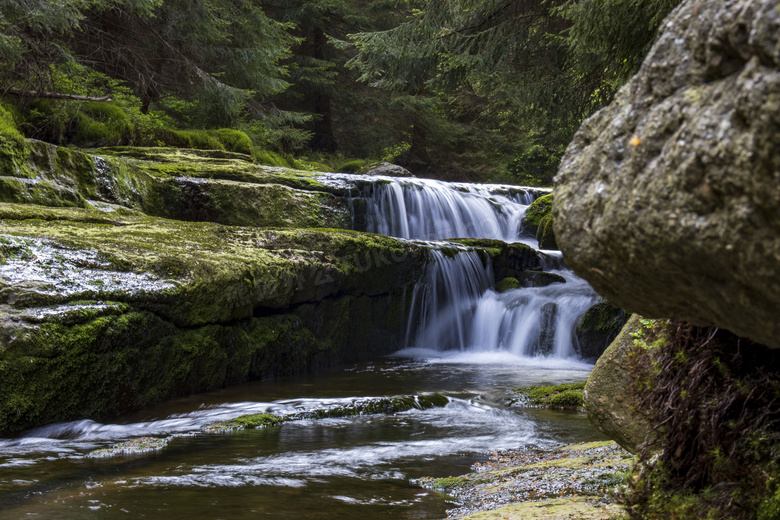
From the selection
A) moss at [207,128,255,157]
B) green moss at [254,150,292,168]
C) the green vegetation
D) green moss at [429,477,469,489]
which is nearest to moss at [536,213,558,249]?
the green vegetation

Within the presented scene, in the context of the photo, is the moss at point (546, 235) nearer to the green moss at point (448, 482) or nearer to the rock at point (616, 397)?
the green moss at point (448, 482)

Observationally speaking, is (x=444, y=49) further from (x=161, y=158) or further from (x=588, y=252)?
(x=588, y=252)

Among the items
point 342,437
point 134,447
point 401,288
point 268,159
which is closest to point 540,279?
point 401,288

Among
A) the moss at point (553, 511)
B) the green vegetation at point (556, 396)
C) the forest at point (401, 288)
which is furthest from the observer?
the green vegetation at point (556, 396)

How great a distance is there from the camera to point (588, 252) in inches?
59.8

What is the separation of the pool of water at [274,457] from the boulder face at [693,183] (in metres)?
2.18

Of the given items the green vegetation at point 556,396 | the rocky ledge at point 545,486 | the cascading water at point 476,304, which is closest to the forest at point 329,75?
the cascading water at point 476,304

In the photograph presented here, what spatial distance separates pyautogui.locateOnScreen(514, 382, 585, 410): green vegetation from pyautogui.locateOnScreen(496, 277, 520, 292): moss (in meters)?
4.60

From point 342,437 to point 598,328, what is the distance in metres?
5.70

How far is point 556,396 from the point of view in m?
6.29

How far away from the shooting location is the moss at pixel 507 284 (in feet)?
37.2

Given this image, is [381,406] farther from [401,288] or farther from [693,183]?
[693,183]

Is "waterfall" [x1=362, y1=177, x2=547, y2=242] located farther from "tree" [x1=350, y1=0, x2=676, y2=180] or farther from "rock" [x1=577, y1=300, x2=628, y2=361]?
"rock" [x1=577, y1=300, x2=628, y2=361]

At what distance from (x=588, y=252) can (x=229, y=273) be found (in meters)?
5.58
